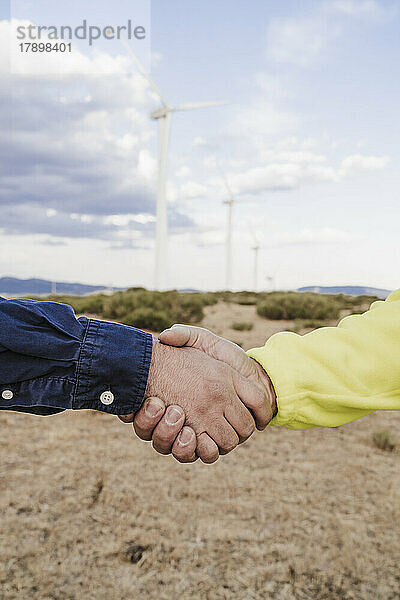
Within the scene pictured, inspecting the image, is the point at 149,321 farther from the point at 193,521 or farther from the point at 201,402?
the point at 201,402

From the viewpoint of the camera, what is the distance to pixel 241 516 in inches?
144

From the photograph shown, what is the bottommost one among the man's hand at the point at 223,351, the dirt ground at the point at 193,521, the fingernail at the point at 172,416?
the dirt ground at the point at 193,521

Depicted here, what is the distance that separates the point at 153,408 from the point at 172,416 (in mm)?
114

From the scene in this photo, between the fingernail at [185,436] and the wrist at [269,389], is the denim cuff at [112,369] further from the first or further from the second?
the wrist at [269,389]

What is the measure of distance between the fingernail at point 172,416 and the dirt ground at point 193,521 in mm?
975

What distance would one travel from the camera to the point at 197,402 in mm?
2811

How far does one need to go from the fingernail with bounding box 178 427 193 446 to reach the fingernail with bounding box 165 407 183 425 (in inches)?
4.1

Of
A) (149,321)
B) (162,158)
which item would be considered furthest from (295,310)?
(162,158)

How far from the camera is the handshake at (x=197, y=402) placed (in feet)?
8.90

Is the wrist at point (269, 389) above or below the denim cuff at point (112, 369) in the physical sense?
below

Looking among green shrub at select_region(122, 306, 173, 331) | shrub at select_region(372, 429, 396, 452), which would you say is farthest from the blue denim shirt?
green shrub at select_region(122, 306, 173, 331)

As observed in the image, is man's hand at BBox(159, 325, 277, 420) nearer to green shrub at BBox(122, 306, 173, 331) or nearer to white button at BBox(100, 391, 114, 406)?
white button at BBox(100, 391, 114, 406)

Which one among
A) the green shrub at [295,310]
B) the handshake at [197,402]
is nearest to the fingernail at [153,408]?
the handshake at [197,402]

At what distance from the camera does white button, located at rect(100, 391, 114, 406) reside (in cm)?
243
